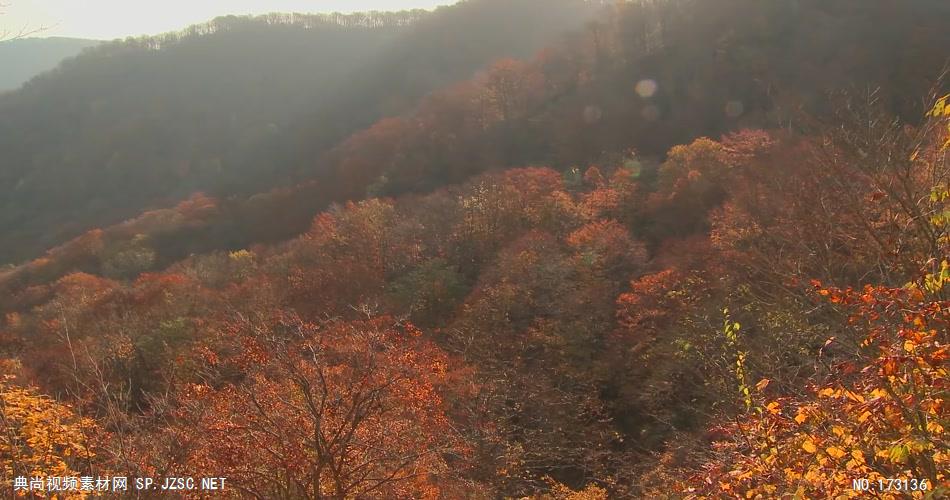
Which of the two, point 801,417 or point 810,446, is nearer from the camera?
point 810,446

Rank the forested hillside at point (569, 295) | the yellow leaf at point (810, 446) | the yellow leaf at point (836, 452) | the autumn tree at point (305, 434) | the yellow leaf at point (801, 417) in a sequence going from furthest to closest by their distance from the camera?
the autumn tree at point (305, 434) < the forested hillside at point (569, 295) < the yellow leaf at point (801, 417) < the yellow leaf at point (810, 446) < the yellow leaf at point (836, 452)

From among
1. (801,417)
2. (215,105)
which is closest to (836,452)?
(801,417)

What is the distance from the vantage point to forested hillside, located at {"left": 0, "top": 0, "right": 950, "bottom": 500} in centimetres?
604

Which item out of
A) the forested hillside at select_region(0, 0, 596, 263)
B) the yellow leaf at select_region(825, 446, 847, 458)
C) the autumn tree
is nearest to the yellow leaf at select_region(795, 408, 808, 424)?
the yellow leaf at select_region(825, 446, 847, 458)

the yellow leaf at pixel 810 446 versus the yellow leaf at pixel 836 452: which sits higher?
the yellow leaf at pixel 836 452

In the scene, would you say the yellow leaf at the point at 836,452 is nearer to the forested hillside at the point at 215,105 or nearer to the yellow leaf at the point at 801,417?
the yellow leaf at the point at 801,417

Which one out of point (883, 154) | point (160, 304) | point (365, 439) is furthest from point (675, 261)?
point (160, 304)

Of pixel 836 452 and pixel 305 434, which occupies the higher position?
pixel 836 452

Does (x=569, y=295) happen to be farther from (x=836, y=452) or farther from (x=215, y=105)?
(x=215, y=105)

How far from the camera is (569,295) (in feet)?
93.4

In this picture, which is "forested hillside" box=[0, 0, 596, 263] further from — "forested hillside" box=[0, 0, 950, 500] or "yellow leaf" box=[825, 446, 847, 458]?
"yellow leaf" box=[825, 446, 847, 458]

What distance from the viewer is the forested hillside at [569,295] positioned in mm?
6035

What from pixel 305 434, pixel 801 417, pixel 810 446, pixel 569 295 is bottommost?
pixel 569 295

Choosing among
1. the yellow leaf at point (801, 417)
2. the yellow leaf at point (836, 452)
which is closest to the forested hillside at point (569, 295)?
the yellow leaf at point (836, 452)
